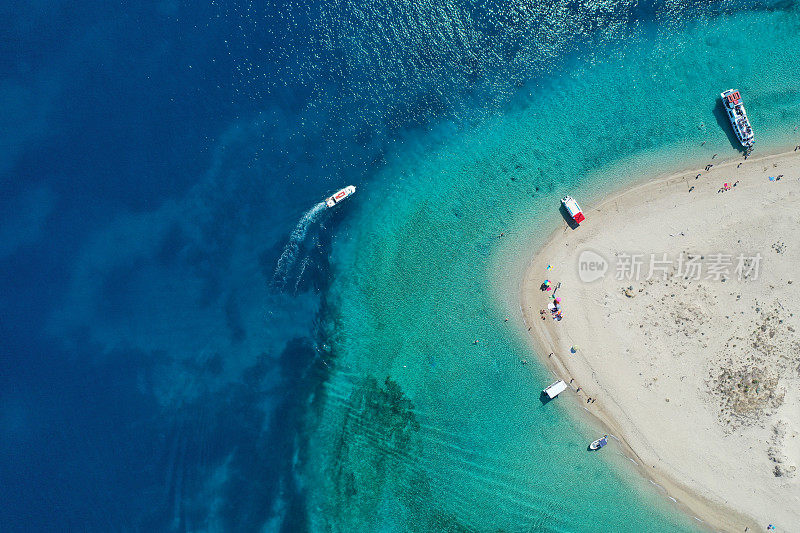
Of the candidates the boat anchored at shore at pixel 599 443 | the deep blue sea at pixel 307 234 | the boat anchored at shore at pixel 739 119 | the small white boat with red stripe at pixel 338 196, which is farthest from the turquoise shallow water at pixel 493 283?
the small white boat with red stripe at pixel 338 196

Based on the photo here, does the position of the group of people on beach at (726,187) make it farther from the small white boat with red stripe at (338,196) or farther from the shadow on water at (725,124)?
the small white boat with red stripe at (338,196)

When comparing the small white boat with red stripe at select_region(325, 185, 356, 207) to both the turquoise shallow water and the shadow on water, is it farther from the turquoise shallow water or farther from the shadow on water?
the shadow on water

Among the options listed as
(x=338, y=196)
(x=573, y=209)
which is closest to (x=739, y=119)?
(x=573, y=209)

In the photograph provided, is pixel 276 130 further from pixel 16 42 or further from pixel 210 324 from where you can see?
pixel 16 42

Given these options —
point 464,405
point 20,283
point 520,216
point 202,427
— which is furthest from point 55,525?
point 520,216

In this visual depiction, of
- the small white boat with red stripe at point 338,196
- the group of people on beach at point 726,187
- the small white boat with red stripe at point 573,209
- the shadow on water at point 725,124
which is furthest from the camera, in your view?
the small white boat with red stripe at point 338,196

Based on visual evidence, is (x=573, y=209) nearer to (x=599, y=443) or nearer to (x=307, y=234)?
(x=599, y=443)
